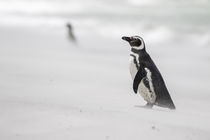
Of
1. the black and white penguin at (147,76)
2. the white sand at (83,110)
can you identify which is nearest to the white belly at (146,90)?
the black and white penguin at (147,76)

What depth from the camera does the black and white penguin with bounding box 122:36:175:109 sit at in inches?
292

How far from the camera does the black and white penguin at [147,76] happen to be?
742 centimetres

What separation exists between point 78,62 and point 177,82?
3118 mm

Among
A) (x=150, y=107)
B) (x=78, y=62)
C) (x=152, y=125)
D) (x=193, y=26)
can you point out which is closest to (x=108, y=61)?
(x=78, y=62)

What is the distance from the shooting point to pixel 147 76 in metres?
7.47

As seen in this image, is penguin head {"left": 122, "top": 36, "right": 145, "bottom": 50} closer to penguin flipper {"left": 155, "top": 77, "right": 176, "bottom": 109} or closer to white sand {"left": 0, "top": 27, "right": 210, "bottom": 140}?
penguin flipper {"left": 155, "top": 77, "right": 176, "bottom": 109}

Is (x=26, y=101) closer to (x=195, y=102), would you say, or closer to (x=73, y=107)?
(x=73, y=107)

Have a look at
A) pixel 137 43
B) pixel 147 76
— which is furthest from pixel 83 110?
pixel 137 43

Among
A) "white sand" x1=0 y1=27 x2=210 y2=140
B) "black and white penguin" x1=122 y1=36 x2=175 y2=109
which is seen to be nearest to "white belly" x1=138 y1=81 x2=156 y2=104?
"black and white penguin" x1=122 y1=36 x2=175 y2=109

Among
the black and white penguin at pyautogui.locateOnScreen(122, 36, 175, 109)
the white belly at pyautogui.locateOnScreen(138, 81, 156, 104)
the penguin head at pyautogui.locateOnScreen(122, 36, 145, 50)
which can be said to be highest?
the penguin head at pyautogui.locateOnScreen(122, 36, 145, 50)

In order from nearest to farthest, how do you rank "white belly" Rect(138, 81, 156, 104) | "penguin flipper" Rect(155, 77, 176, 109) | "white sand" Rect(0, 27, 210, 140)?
"white sand" Rect(0, 27, 210, 140) < "penguin flipper" Rect(155, 77, 176, 109) < "white belly" Rect(138, 81, 156, 104)

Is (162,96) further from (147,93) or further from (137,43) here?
(137,43)

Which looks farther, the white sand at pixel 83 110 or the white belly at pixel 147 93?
the white belly at pixel 147 93

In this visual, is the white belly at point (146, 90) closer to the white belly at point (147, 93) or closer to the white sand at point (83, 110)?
the white belly at point (147, 93)
